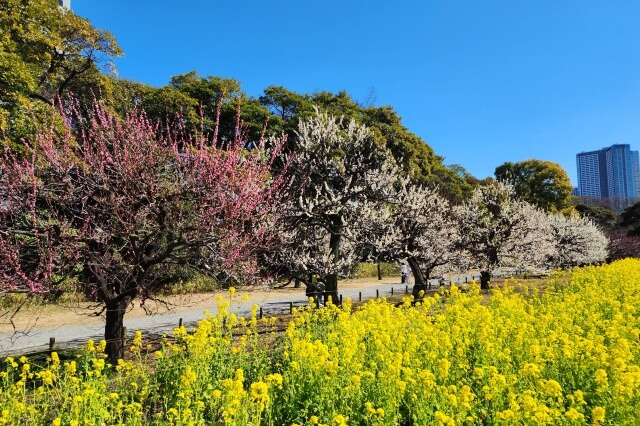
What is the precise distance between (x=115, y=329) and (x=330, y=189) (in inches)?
301

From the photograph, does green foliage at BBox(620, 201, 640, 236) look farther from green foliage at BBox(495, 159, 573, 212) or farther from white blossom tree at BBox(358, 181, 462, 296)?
white blossom tree at BBox(358, 181, 462, 296)

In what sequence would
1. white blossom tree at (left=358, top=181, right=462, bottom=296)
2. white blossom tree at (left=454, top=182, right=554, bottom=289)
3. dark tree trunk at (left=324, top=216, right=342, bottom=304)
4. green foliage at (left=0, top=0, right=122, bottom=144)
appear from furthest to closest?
1. white blossom tree at (left=454, top=182, right=554, bottom=289)
2. white blossom tree at (left=358, top=181, right=462, bottom=296)
3. dark tree trunk at (left=324, top=216, right=342, bottom=304)
4. green foliage at (left=0, top=0, right=122, bottom=144)

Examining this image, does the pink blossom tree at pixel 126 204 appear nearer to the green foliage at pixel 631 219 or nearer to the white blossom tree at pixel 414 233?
the white blossom tree at pixel 414 233

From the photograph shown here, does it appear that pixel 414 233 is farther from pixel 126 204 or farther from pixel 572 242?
pixel 572 242

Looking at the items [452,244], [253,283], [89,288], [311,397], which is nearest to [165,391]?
[311,397]

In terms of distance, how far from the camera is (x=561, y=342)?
19.0ft

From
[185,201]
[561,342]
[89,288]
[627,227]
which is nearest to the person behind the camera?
[561,342]

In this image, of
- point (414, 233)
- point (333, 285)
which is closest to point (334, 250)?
point (333, 285)

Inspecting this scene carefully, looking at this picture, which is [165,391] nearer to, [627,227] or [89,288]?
[89,288]

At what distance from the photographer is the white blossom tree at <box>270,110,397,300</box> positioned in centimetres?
1332

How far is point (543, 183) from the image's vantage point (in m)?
57.0

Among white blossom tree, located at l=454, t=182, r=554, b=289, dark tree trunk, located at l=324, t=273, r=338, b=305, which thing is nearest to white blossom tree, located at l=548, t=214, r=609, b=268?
white blossom tree, located at l=454, t=182, r=554, b=289

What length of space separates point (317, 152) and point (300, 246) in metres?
3.41

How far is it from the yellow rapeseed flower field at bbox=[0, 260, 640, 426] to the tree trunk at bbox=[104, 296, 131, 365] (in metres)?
2.28
